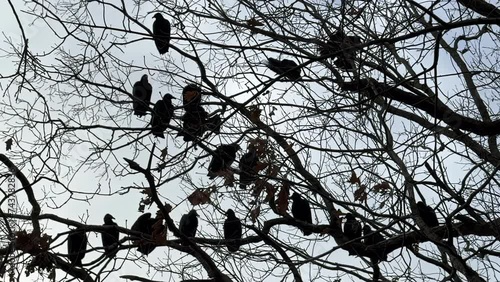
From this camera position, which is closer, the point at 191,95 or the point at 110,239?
the point at 191,95

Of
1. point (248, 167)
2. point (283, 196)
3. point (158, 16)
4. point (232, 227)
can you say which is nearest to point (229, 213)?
point (232, 227)

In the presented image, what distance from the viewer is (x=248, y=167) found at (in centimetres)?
578

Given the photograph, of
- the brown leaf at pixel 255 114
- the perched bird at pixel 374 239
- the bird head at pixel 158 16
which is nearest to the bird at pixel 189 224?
the brown leaf at pixel 255 114

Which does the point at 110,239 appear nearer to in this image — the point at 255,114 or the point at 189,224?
the point at 189,224

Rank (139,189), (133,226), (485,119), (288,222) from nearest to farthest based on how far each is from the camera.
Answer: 1. (139,189)
2. (288,222)
3. (133,226)
4. (485,119)

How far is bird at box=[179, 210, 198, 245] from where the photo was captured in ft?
22.2

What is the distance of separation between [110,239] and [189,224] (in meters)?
0.75

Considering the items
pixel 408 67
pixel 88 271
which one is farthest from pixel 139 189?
pixel 408 67

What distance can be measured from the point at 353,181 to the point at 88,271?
2296 millimetres

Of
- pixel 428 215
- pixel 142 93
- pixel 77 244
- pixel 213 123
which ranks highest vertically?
pixel 142 93

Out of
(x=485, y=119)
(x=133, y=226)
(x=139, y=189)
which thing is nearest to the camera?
(x=139, y=189)

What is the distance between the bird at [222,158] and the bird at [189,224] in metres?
0.82

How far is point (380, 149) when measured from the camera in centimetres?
566

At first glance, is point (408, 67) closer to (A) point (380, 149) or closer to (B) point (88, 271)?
(A) point (380, 149)
